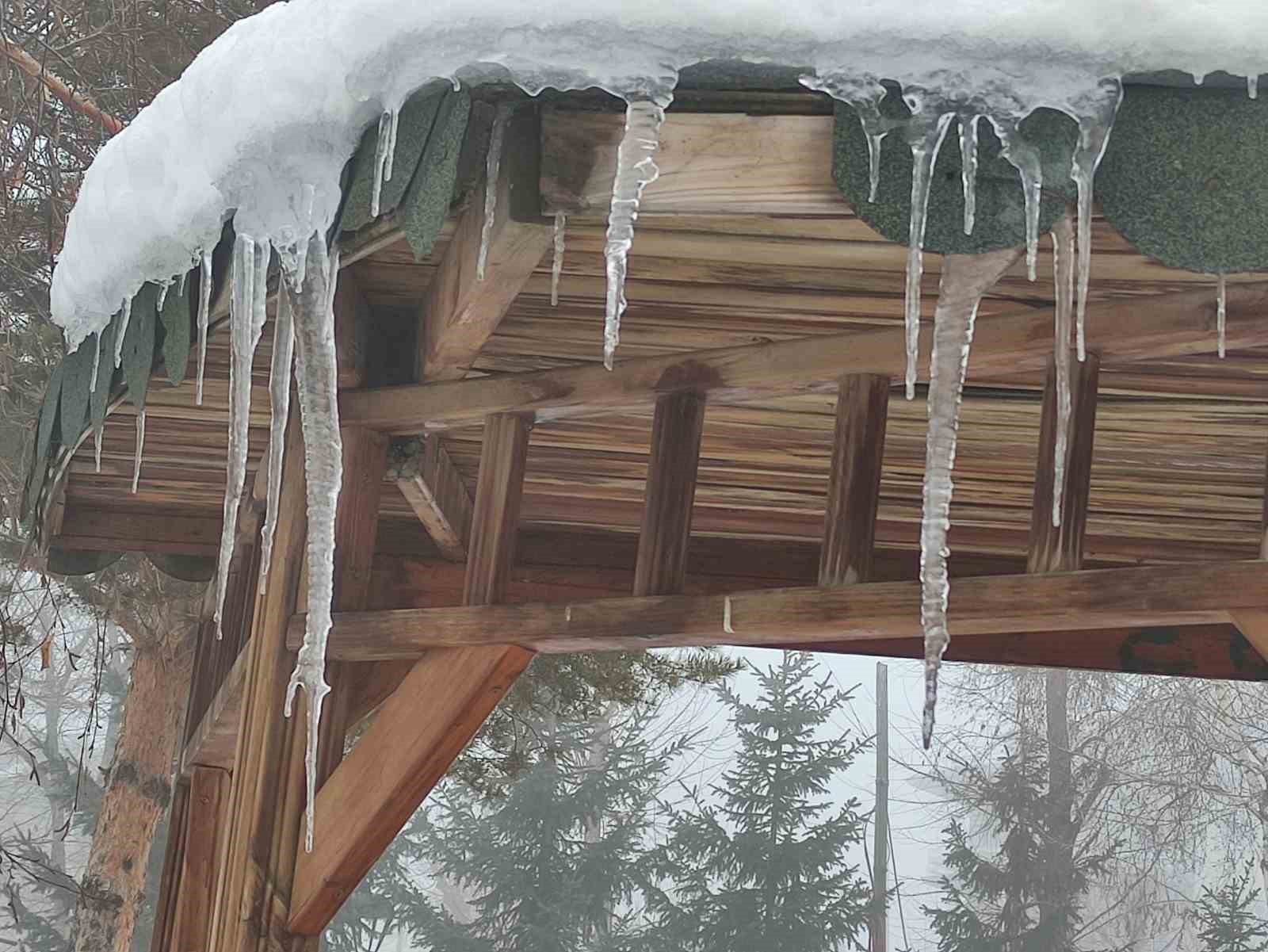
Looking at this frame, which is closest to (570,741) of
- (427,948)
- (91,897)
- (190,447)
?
(427,948)

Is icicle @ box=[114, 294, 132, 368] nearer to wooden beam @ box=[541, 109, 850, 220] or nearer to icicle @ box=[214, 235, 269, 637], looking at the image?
icicle @ box=[214, 235, 269, 637]

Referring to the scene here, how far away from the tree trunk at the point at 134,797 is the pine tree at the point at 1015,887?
803 cm

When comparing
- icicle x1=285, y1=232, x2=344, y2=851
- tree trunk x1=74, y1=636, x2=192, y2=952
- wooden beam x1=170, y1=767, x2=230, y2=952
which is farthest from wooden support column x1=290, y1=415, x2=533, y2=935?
tree trunk x1=74, y1=636, x2=192, y2=952

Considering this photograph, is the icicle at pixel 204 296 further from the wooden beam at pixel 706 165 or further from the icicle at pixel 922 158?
the icicle at pixel 922 158

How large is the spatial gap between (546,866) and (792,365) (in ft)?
34.1

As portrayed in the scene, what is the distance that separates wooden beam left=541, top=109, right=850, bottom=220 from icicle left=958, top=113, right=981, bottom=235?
0.13 metres

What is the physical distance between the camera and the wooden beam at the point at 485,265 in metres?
1.40

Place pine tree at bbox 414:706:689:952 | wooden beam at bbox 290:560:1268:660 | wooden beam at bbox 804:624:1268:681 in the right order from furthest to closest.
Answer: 1. pine tree at bbox 414:706:689:952
2. wooden beam at bbox 804:624:1268:681
3. wooden beam at bbox 290:560:1268:660

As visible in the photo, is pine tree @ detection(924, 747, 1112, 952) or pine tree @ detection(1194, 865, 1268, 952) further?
pine tree @ detection(924, 747, 1112, 952)

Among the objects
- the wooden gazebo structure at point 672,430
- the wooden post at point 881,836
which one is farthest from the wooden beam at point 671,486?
the wooden post at point 881,836

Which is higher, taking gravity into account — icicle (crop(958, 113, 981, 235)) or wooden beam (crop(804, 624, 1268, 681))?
Result: wooden beam (crop(804, 624, 1268, 681))

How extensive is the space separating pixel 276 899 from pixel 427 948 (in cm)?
1080

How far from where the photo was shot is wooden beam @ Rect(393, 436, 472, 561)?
2.57m

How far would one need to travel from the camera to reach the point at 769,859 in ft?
38.9
